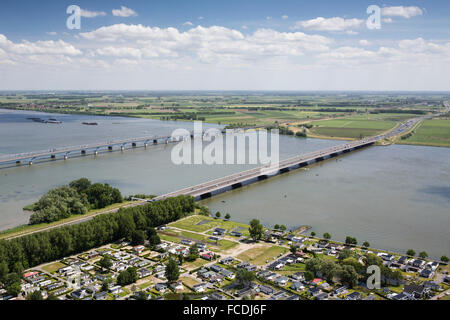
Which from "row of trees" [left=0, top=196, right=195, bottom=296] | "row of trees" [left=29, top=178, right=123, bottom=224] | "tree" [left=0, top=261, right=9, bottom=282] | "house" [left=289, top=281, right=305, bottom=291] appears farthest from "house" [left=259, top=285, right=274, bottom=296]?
"row of trees" [left=29, top=178, right=123, bottom=224]

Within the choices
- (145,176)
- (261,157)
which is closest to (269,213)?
(145,176)

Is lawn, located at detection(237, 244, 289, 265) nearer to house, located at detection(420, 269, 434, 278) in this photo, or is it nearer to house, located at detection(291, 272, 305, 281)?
house, located at detection(291, 272, 305, 281)

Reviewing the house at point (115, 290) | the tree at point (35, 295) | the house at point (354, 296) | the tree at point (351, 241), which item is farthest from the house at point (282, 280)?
the tree at point (35, 295)

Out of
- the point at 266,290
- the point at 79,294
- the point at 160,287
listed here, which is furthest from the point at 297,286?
the point at 79,294

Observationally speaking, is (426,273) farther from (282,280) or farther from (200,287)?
(200,287)

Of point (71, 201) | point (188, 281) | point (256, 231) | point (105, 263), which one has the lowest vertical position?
point (188, 281)

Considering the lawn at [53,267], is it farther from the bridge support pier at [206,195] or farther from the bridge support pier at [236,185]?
the bridge support pier at [236,185]
